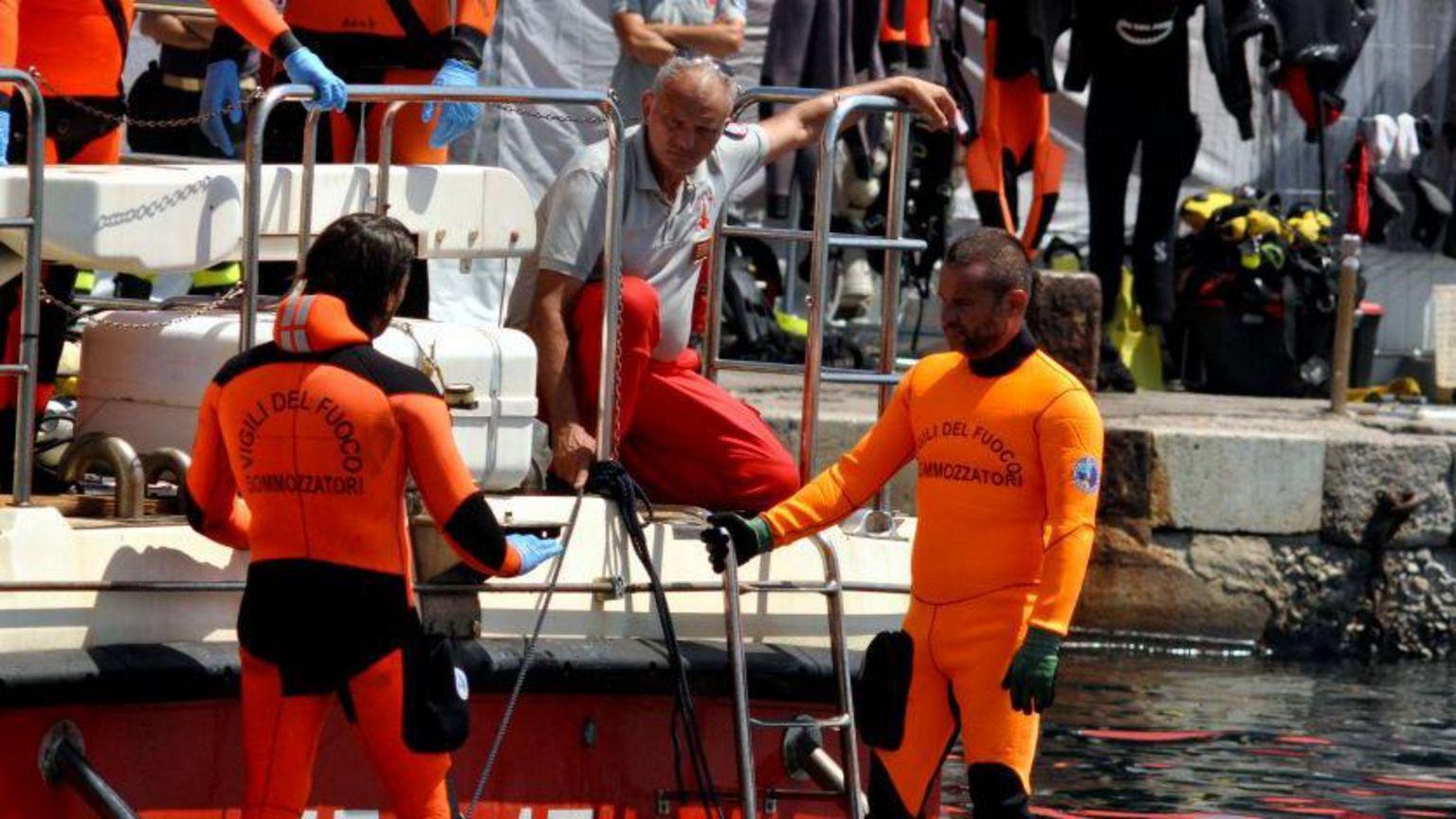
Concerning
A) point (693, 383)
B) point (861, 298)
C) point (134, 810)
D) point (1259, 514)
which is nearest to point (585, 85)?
point (861, 298)

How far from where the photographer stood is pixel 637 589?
568 cm

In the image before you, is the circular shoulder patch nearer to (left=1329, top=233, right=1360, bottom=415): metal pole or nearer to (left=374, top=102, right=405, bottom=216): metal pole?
(left=374, top=102, right=405, bottom=216): metal pole

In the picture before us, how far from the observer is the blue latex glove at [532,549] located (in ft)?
16.9

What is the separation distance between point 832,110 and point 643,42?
9.42 ft

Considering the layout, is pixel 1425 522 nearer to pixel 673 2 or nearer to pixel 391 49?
pixel 673 2

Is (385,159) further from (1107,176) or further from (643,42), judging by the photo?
(1107,176)

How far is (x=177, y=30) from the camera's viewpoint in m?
9.16

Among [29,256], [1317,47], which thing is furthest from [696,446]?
[1317,47]

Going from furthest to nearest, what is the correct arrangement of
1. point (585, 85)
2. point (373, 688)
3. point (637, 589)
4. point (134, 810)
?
point (585, 85) → point (637, 589) → point (134, 810) → point (373, 688)

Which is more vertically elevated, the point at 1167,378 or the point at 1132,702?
the point at 1167,378

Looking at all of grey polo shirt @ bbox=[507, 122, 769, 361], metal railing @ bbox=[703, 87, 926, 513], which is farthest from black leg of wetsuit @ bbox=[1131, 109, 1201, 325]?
grey polo shirt @ bbox=[507, 122, 769, 361]

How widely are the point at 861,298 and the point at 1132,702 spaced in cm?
318

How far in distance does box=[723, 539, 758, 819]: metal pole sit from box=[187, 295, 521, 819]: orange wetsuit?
2.34 ft

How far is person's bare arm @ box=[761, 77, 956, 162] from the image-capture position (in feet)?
20.2
